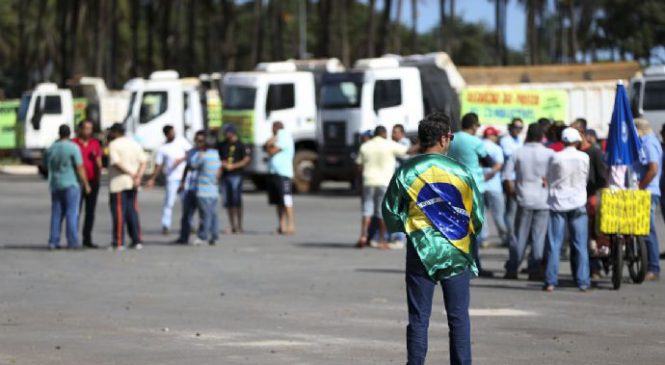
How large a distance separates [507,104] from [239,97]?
20.5 feet

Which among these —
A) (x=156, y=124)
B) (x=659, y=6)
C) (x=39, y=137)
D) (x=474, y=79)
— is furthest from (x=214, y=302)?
(x=659, y=6)

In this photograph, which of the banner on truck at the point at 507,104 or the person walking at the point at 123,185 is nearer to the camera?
the person walking at the point at 123,185

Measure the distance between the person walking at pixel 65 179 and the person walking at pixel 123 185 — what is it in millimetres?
420

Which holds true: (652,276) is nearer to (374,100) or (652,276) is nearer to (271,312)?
(271,312)

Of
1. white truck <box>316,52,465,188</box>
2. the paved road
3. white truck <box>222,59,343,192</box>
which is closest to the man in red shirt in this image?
the paved road

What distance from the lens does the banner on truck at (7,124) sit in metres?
59.9

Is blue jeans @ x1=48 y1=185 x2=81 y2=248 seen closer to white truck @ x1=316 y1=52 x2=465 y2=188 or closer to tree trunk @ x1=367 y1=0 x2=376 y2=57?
white truck @ x1=316 y1=52 x2=465 y2=188

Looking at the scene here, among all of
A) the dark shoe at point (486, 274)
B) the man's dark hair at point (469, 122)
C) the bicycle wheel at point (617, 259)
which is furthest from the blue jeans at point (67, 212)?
the bicycle wheel at point (617, 259)

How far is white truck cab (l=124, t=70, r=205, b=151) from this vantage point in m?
41.6

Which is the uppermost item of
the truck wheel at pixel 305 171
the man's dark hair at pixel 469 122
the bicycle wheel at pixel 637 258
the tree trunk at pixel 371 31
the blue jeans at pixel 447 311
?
the tree trunk at pixel 371 31

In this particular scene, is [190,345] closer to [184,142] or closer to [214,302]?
[214,302]

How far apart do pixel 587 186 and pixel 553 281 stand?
54.3 inches

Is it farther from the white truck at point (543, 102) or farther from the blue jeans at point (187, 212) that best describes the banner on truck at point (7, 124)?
the blue jeans at point (187, 212)

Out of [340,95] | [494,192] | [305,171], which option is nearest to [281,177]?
[494,192]
